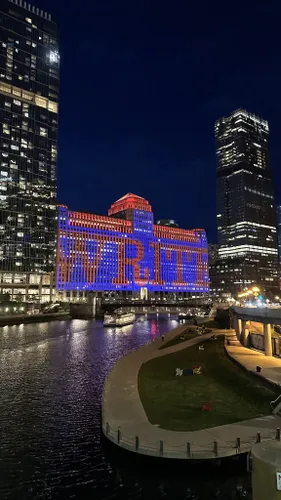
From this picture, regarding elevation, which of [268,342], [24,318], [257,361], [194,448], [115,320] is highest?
[268,342]

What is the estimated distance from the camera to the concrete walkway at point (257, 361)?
121ft

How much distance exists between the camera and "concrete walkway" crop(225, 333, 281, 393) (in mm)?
36844

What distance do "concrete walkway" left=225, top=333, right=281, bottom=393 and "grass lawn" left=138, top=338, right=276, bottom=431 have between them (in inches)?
41.4

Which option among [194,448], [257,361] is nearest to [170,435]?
[194,448]

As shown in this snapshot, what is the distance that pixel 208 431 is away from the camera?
23391 millimetres

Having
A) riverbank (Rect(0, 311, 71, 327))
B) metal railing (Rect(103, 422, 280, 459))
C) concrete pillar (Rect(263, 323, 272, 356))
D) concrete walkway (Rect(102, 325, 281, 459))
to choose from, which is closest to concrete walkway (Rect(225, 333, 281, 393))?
concrete pillar (Rect(263, 323, 272, 356))

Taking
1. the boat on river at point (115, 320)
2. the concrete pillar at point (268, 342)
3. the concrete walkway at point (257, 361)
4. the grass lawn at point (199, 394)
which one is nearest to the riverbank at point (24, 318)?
the boat on river at point (115, 320)

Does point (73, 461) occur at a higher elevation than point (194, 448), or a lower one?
lower

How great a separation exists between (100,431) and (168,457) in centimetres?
891

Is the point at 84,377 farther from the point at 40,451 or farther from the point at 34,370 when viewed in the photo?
the point at 40,451

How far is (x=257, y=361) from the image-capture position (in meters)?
46.2

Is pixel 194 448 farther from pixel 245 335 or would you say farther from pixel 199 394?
pixel 245 335

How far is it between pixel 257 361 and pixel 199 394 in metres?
15.6

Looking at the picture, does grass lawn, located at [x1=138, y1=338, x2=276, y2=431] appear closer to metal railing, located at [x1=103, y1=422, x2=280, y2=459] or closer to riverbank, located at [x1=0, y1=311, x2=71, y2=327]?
metal railing, located at [x1=103, y1=422, x2=280, y2=459]
